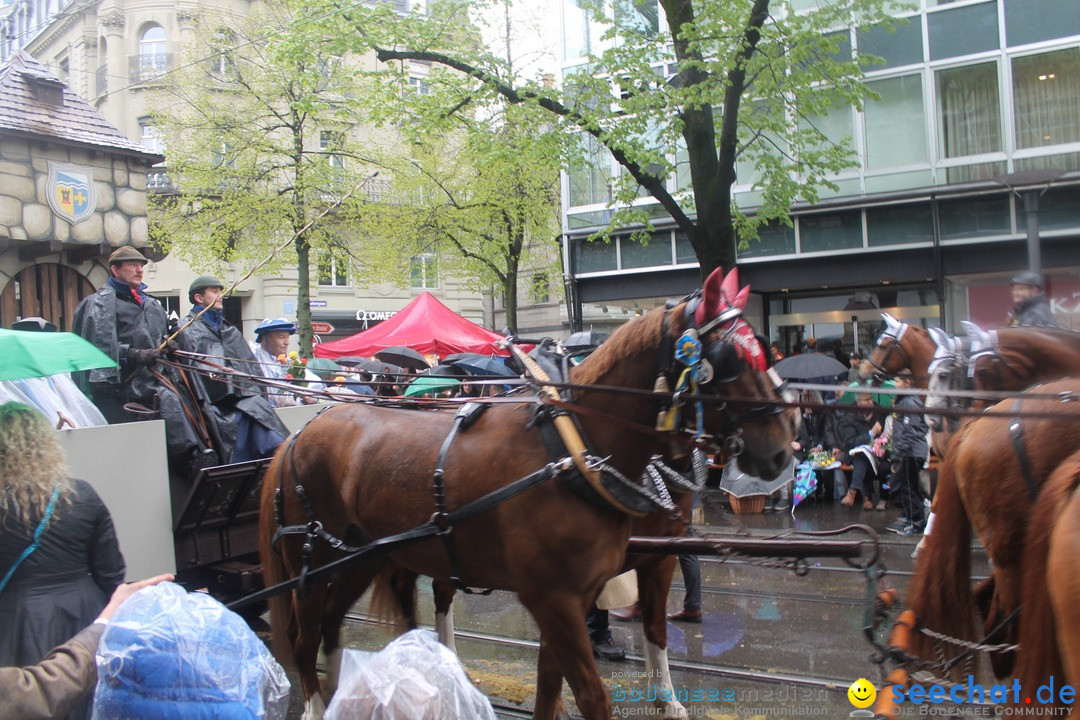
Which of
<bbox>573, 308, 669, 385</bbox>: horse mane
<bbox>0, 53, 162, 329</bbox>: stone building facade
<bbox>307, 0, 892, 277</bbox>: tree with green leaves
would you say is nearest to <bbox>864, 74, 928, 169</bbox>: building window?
<bbox>307, 0, 892, 277</bbox>: tree with green leaves

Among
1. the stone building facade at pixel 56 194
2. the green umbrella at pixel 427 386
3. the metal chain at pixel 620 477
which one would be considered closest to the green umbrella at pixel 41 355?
the green umbrella at pixel 427 386

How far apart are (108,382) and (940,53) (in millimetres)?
16321

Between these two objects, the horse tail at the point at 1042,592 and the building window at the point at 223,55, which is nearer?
the horse tail at the point at 1042,592

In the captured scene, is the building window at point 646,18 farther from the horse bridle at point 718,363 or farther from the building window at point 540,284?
the horse bridle at point 718,363

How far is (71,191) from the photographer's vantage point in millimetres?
7441

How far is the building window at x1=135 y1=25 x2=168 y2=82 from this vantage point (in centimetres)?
3017

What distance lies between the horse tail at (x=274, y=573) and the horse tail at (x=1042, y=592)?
3.86m

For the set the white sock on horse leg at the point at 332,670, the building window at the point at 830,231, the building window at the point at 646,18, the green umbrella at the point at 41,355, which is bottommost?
the white sock on horse leg at the point at 332,670

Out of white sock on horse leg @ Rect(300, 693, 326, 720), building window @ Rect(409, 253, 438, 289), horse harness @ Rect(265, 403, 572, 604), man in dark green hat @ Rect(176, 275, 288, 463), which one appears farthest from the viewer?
building window @ Rect(409, 253, 438, 289)

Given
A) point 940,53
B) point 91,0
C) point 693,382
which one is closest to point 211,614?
point 693,382

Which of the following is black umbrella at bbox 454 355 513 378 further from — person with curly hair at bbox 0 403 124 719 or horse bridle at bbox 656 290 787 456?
person with curly hair at bbox 0 403 124 719

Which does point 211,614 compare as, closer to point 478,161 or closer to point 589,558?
point 589,558

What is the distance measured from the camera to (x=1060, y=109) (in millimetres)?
15508

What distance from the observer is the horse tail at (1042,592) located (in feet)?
9.05
